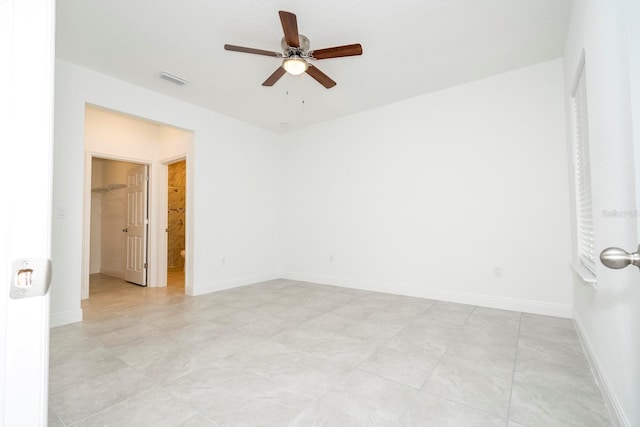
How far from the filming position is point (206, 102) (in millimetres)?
4234

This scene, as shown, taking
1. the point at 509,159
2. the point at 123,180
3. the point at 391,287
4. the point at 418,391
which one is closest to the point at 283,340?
the point at 418,391

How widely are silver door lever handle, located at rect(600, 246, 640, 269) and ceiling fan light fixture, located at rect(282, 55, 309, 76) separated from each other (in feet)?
8.38

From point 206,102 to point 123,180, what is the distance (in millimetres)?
2787

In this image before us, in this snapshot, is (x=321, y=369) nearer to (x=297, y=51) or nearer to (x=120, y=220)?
(x=297, y=51)

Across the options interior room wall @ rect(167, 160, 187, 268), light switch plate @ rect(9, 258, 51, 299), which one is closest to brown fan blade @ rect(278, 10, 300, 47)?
light switch plate @ rect(9, 258, 51, 299)

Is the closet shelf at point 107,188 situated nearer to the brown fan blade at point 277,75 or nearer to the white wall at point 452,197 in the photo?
the white wall at point 452,197

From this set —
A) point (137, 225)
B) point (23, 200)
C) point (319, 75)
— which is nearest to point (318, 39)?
point (319, 75)

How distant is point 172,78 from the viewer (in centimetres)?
348

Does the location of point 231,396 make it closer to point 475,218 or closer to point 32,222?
point 32,222

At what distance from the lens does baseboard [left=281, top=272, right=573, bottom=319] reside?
3.10m

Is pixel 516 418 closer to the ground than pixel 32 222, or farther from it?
closer to the ground

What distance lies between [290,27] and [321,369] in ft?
8.42

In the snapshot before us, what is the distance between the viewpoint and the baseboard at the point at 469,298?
10.2 feet

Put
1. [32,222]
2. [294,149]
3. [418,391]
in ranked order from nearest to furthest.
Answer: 1. [32,222]
2. [418,391]
3. [294,149]
